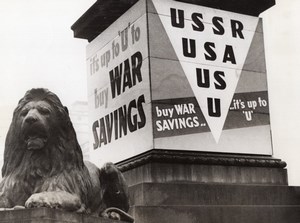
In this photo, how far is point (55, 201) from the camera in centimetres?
649

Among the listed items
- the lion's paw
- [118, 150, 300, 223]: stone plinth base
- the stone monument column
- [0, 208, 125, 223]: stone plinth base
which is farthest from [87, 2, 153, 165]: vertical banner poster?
[0, 208, 125, 223]: stone plinth base

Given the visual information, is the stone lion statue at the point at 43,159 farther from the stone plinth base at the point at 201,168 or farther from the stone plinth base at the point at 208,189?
the stone plinth base at the point at 201,168

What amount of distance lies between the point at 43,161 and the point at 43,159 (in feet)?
0.06

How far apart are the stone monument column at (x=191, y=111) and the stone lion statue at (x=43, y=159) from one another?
256 centimetres

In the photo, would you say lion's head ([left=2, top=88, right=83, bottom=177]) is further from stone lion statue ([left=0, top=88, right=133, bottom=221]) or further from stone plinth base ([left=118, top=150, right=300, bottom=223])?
stone plinth base ([left=118, top=150, right=300, bottom=223])

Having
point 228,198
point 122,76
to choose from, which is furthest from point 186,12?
point 228,198

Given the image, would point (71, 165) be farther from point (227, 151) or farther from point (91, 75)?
point (91, 75)

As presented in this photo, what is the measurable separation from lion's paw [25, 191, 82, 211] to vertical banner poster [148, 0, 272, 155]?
3583 mm

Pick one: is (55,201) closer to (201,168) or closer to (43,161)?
(43,161)

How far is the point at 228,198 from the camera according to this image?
10156 mm

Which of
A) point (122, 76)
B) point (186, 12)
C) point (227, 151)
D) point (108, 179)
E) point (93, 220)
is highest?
point (186, 12)

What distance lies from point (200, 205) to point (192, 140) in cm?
110

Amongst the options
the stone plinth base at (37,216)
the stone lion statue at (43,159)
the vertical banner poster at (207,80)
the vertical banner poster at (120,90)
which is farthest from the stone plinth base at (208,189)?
the stone plinth base at (37,216)

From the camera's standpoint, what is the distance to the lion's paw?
6383 mm
